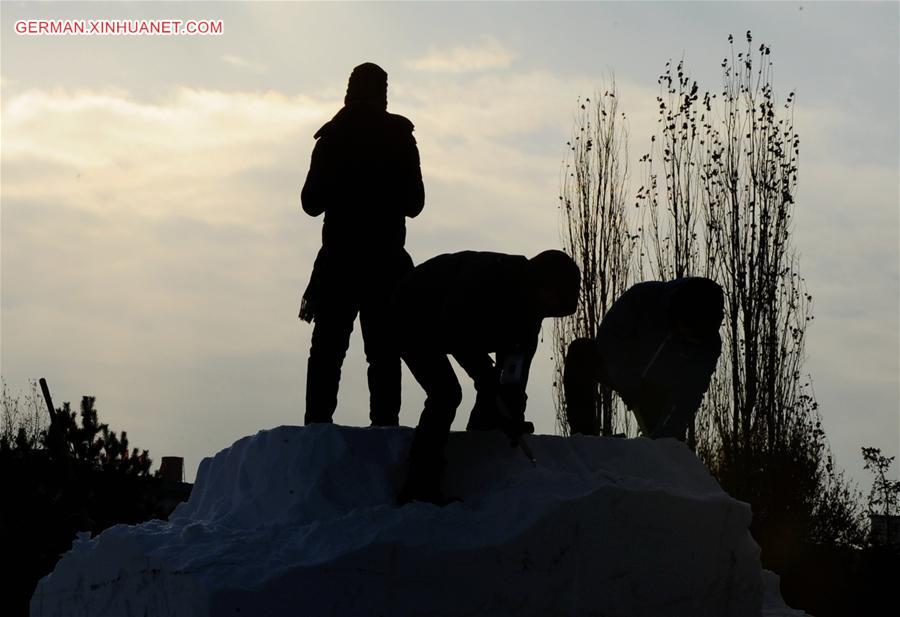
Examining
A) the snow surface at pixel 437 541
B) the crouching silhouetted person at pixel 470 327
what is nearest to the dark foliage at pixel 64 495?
the snow surface at pixel 437 541

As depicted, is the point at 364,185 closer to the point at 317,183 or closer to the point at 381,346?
the point at 317,183

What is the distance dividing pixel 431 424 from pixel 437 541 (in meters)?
0.56

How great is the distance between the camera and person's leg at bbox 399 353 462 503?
20.5 ft

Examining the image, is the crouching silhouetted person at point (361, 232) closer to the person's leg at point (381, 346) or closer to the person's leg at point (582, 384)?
the person's leg at point (381, 346)

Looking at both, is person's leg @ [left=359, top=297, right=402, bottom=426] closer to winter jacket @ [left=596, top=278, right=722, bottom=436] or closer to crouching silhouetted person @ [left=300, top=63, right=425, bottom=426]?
crouching silhouetted person @ [left=300, top=63, right=425, bottom=426]

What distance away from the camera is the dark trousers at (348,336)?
23.4 ft

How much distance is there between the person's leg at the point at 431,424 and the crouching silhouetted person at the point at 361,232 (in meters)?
0.87

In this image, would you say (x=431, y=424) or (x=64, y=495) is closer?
(x=431, y=424)

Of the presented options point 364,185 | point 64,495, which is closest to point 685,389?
point 364,185

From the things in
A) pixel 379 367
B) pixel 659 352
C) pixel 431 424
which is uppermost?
pixel 659 352

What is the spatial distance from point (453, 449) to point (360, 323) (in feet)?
3.45

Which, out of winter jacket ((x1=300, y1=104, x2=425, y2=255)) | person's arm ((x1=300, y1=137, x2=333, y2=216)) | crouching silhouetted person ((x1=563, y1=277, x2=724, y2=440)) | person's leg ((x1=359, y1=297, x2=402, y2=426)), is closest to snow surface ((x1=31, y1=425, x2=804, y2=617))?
crouching silhouetted person ((x1=563, y1=277, x2=724, y2=440))

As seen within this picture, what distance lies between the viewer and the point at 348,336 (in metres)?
7.23

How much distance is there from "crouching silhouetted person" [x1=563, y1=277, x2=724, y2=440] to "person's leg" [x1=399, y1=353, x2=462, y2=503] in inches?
57.5
